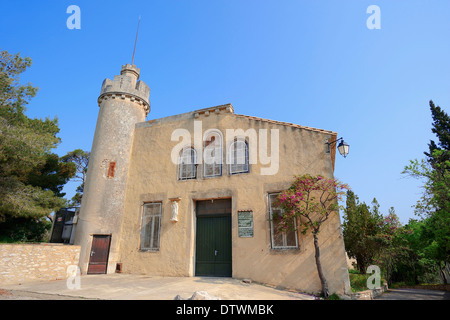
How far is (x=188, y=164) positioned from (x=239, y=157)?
2.34 meters

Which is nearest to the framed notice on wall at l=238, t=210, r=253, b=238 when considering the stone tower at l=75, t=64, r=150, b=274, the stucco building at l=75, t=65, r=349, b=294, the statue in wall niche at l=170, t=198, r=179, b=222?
the stucco building at l=75, t=65, r=349, b=294

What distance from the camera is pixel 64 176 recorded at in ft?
49.6

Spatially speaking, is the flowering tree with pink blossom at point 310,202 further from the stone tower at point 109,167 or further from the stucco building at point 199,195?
the stone tower at point 109,167

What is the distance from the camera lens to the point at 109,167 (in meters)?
11.3

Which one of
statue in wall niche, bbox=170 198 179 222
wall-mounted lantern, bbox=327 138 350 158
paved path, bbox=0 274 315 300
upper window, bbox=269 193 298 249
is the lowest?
paved path, bbox=0 274 315 300

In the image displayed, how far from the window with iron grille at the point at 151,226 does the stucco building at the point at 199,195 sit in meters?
0.04

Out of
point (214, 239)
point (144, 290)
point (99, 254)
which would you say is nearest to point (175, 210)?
point (214, 239)

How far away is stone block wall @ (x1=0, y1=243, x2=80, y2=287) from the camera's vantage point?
→ 26.1 ft

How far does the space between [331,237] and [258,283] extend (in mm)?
2772

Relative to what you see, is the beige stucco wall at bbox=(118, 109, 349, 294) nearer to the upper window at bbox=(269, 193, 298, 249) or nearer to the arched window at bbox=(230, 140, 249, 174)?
the upper window at bbox=(269, 193, 298, 249)

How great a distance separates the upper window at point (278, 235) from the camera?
322 inches

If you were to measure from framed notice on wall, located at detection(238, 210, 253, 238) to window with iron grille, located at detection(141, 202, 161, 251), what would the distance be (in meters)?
3.52

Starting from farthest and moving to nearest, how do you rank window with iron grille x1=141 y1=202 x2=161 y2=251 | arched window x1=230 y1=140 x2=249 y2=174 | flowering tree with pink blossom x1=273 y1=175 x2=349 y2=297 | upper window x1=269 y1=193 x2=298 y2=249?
window with iron grille x1=141 y1=202 x2=161 y2=251
arched window x1=230 y1=140 x2=249 y2=174
upper window x1=269 y1=193 x2=298 y2=249
flowering tree with pink blossom x1=273 y1=175 x2=349 y2=297

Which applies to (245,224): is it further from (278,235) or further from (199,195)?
(199,195)
